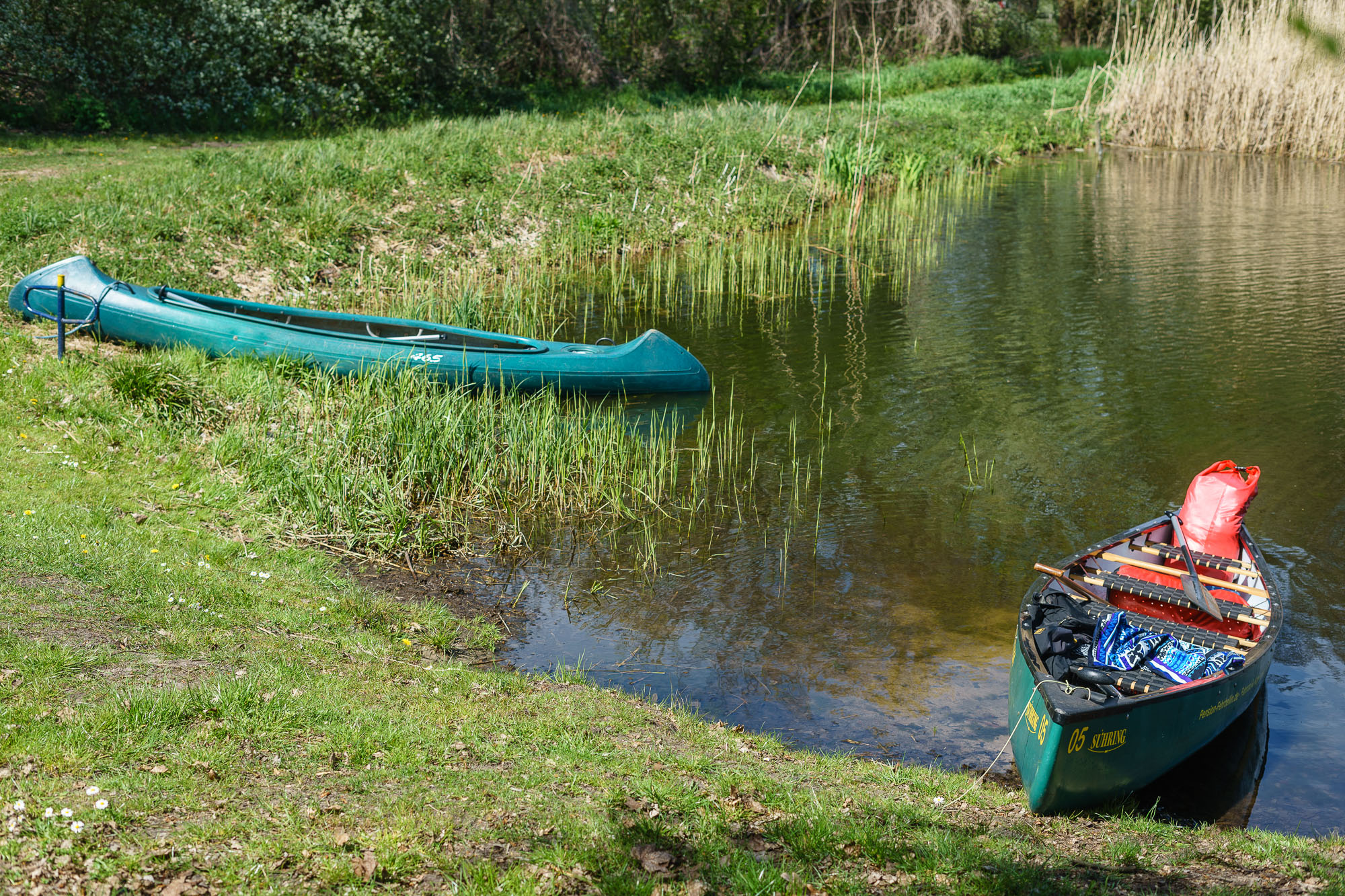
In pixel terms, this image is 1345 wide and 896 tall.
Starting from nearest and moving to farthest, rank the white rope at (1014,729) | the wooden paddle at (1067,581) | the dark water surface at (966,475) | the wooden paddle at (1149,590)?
the white rope at (1014,729) < the wooden paddle at (1149,590) < the dark water surface at (966,475) < the wooden paddle at (1067,581)

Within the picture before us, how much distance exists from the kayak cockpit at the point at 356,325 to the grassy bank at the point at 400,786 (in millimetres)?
5183

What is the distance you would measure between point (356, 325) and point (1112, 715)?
9.79 metres

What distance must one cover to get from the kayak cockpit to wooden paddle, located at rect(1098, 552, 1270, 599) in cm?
661

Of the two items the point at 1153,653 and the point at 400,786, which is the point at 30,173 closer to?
the point at 400,786

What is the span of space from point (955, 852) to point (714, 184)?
56.3 feet

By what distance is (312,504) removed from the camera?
844 cm

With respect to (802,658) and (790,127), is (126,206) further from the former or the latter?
(790,127)

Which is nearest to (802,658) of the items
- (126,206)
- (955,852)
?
(955,852)

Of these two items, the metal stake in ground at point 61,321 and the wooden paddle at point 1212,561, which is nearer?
the wooden paddle at point 1212,561

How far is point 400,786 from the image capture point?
453 cm

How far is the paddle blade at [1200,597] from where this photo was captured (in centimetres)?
643

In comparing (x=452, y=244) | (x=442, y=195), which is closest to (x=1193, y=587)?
(x=452, y=244)

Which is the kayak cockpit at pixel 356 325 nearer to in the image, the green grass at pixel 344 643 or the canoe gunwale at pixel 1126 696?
the green grass at pixel 344 643

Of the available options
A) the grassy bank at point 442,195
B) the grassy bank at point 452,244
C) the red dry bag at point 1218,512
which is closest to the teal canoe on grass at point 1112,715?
the red dry bag at point 1218,512
